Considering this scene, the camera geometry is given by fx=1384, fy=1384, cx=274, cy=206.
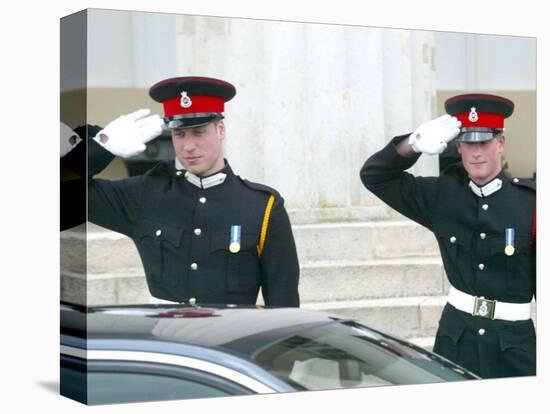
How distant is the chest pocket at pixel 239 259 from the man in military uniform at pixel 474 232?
1.00 metres

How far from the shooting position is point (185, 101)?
677 cm

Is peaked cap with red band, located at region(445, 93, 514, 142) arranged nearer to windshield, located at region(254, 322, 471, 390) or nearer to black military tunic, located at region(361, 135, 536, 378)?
black military tunic, located at region(361, 135, 536, 378)

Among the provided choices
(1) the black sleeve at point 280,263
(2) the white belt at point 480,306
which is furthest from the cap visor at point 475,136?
(1) the black sleeve at point 280,263

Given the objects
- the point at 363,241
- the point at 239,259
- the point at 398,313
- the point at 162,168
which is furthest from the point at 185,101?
the point at 398,313

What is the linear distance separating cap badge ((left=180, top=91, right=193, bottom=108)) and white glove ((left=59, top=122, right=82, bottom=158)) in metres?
0.53

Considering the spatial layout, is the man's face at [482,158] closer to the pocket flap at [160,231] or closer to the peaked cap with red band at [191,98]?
the peaked cap with red band at [191,98]

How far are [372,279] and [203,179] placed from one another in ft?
3.88

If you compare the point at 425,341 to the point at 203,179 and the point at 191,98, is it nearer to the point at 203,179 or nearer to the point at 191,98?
the point at 203,179

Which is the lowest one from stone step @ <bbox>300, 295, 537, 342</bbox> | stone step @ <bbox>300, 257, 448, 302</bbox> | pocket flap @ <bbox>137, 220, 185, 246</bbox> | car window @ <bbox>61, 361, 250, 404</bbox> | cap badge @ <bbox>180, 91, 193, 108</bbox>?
car window @ <bbox>61, 361, 250, 404</bbox>

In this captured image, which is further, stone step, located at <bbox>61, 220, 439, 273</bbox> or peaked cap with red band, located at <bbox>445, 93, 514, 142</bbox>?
peaked cap with red band, located at <bbox>445, 93, 514, 142</bbox>

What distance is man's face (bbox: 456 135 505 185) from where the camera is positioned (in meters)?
7.57

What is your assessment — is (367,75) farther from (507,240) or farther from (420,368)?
(420,368)

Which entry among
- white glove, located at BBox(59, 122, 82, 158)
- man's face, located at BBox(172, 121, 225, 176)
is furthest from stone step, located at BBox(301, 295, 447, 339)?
white glove, located at BBox(59, 122, 82, 158)

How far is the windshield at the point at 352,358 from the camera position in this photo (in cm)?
649
